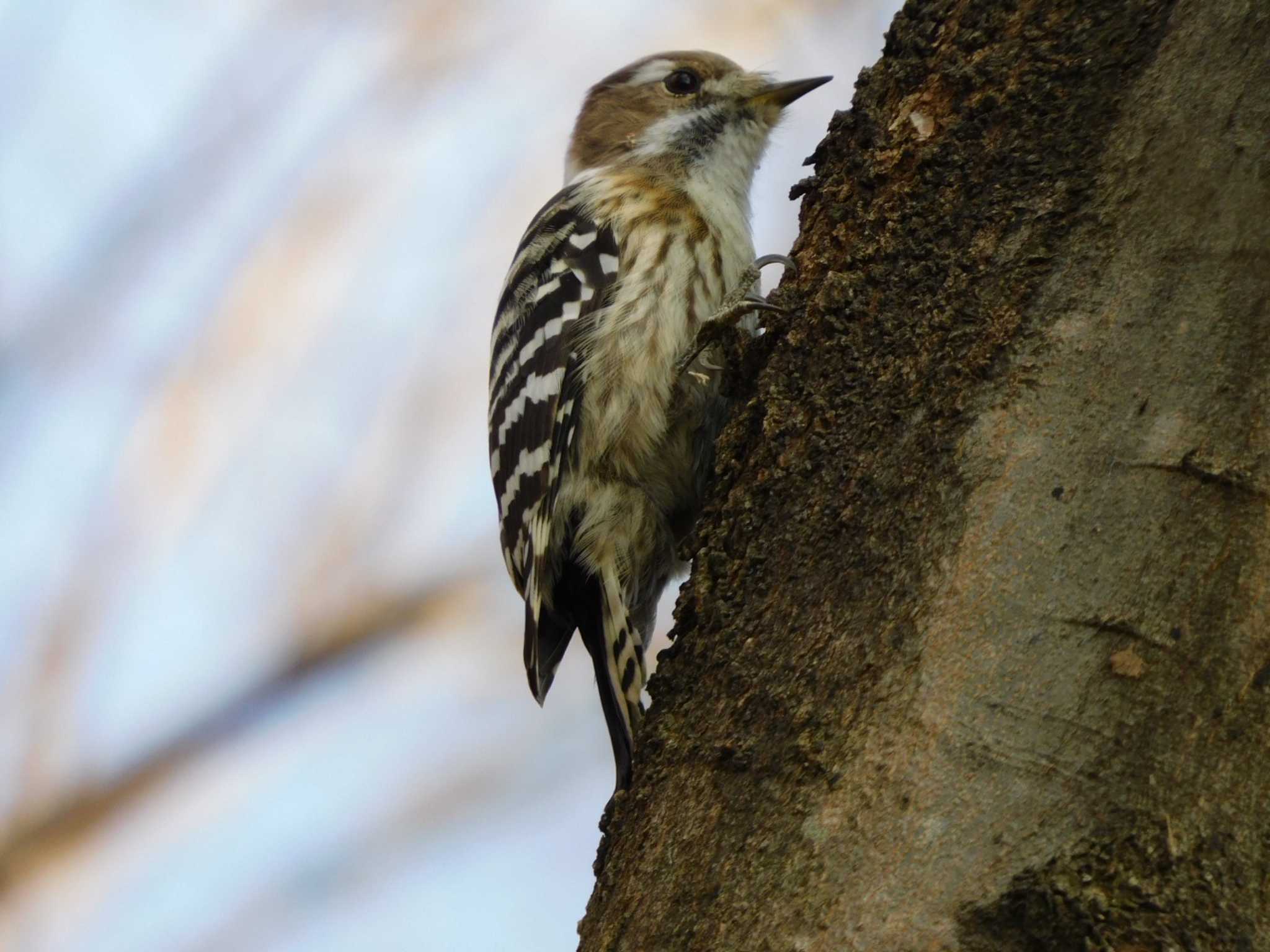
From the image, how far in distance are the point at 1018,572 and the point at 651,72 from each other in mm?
3447

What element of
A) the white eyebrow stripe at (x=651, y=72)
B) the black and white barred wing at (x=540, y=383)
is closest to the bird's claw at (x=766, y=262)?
the black and white barred wing at (x=540, y=383)

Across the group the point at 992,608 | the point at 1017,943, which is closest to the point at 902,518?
the point at 992,608

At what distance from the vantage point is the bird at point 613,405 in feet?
11.6

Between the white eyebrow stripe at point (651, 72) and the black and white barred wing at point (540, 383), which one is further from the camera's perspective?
the white eyebrow stripe at point (651, 72)

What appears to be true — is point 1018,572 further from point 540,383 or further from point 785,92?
point 785,92

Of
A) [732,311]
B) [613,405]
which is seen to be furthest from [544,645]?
[732,311]

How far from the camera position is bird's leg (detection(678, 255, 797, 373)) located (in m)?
3.25

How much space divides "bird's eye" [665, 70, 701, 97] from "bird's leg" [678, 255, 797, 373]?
1235 millimetres

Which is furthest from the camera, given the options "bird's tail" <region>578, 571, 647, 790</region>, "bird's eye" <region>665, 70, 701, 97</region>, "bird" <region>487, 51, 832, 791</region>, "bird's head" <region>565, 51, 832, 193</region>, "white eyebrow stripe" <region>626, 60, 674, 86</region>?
"white eyebrow stripe" <region>626, 60, 674, 86</region>

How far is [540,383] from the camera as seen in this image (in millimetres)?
3707

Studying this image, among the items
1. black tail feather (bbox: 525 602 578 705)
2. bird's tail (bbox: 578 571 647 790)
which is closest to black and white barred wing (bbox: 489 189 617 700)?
→ black tail feather (bbox: 525 602 578 705)

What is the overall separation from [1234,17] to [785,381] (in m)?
0.84

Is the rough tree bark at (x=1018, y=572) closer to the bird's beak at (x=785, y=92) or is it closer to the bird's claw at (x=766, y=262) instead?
the bird's claw at (x=766, y=262)

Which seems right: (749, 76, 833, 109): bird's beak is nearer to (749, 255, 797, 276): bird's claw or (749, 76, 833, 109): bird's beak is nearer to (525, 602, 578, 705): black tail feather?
(749, 255, 797, 276): bird's claw
